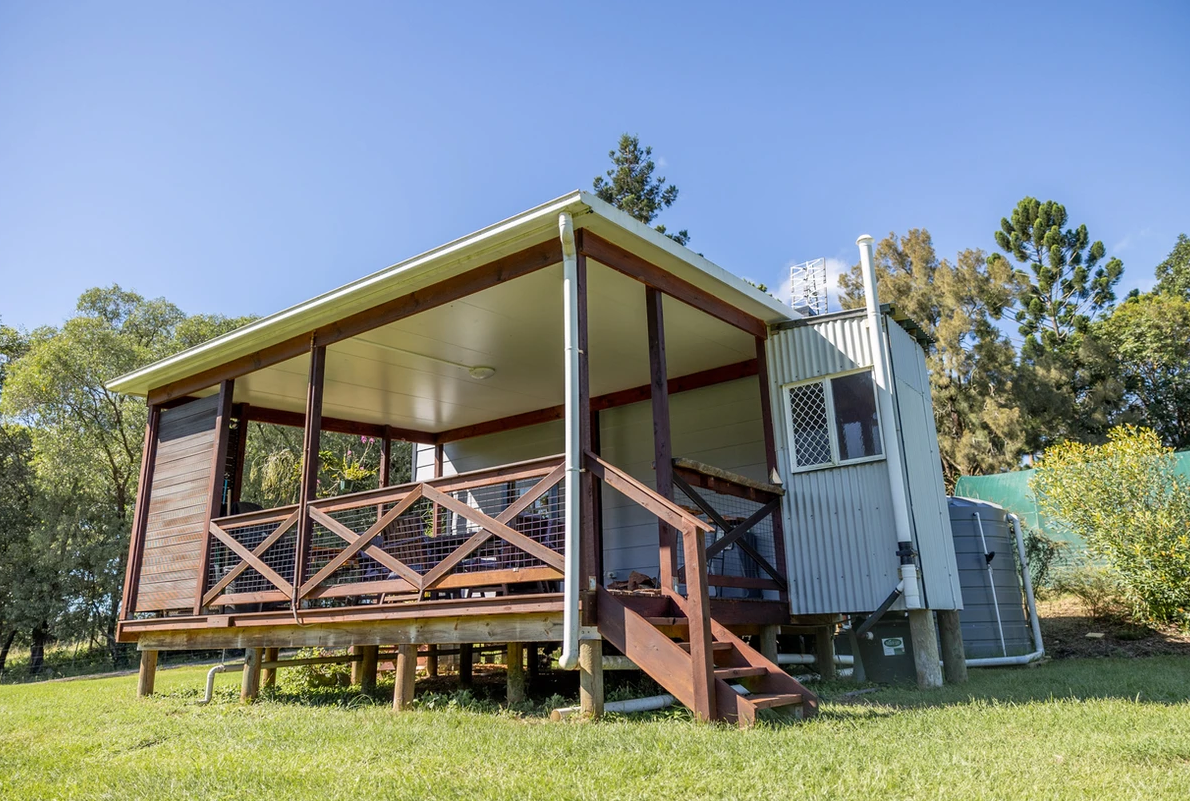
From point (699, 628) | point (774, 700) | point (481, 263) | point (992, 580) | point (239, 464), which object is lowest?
point (774, 700)

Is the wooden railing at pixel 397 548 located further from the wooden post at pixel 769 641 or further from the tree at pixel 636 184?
the tree at pixel 636 184

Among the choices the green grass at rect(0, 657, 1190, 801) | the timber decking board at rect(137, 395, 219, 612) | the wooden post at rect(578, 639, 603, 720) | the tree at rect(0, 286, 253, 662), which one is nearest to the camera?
the green grass at rect(0, 657, 1190, 801)

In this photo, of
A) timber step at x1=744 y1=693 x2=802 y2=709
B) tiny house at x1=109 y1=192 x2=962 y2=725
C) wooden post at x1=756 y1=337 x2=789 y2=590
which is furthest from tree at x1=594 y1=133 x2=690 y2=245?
timber step at x1=744 y1=693 x2=802 y2=709

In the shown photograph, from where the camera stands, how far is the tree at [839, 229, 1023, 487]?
65.3 ft

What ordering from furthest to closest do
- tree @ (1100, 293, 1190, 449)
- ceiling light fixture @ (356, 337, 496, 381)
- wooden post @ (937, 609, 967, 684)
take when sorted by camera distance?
tree @ (1100, 293, 1190, 449), ceiling light fixture @ (356, 337, 496, 381), wooden post @ (937, 609, 967, 684)

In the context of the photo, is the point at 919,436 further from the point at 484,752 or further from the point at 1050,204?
the point at 1050,204

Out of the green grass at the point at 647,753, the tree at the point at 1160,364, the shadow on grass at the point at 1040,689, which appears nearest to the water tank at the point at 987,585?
the shadow on grass at the point at 1040,689

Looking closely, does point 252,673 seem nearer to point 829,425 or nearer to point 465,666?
point 465,666

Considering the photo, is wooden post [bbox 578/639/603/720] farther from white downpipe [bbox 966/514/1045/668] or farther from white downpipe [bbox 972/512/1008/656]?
white downpipe [bbox 972/512/1008/656]

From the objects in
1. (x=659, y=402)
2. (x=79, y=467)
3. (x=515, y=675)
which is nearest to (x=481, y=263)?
(x=659, y=402)

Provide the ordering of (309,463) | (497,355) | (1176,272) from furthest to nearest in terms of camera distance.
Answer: (1176,272)
(497,355)
(309,463)

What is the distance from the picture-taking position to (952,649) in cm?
706

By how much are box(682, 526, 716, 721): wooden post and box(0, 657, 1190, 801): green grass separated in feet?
0.54

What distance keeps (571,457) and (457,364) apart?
369 centimetres
